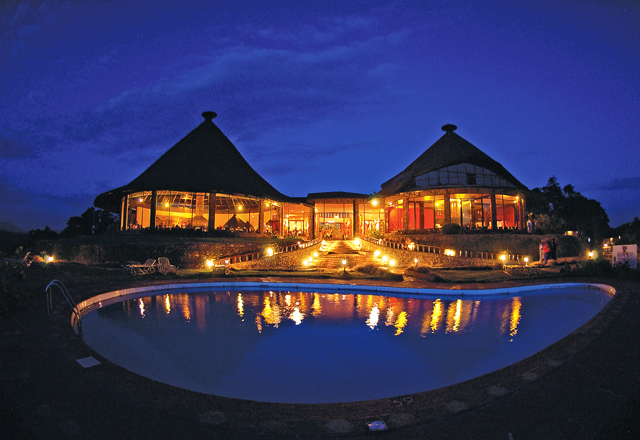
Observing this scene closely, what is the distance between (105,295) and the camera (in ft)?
35.0

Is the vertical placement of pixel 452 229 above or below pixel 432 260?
above

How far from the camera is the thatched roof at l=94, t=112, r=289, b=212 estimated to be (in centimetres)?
2397

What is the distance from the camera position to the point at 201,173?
2558cm

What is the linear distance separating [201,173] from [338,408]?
79.3 ft

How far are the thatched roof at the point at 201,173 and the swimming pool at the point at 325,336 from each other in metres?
13.3

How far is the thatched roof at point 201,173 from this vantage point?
23969 millimetres

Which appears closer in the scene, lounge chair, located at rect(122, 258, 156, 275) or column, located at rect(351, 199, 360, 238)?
lounge chair, located at rect(122, 258, 156, 275)

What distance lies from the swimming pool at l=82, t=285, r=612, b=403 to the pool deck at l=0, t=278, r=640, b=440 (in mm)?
1147

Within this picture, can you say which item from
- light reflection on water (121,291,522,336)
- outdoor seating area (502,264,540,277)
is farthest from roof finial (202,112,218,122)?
outdoor seating area (502,264,540,277)

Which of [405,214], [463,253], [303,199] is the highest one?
[303,199]

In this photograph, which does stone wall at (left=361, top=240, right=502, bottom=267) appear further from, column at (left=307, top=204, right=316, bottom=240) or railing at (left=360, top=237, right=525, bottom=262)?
column at (left=307, top=204, right=316, bottom=240)

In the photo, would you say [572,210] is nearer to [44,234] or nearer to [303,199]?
[303,199]

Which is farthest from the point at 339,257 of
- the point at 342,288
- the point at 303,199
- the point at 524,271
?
the point at 303,199

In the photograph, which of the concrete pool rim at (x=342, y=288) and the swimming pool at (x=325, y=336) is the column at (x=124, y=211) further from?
the swimming pool at (x=325, y=336)
